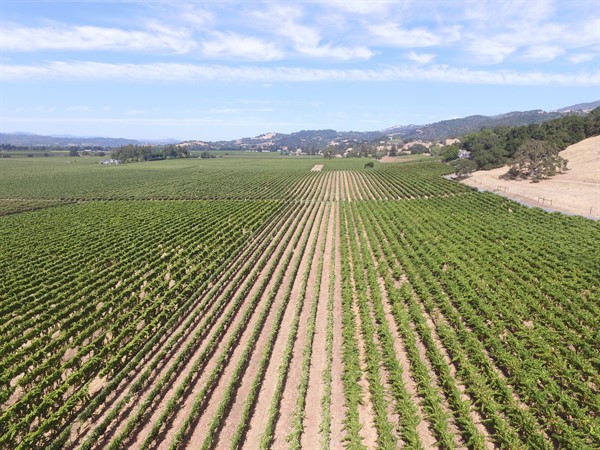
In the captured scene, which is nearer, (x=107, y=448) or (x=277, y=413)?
(x=107, y=448)

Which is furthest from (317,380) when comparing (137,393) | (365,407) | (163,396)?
(137,393)

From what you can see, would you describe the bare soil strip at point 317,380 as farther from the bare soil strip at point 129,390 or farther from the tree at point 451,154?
the tree at point 451,154

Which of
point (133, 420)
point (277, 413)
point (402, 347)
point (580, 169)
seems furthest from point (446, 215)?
point (580, 169)

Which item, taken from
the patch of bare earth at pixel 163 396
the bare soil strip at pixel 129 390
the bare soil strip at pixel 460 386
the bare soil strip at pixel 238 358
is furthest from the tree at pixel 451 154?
the patch of bare earth at pixel 163 396

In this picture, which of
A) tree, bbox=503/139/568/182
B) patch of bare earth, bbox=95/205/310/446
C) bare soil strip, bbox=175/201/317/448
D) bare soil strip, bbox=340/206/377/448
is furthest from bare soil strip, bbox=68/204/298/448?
tree, bbox=503/139/568/182

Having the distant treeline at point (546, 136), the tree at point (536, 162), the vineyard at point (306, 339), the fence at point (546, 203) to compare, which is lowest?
the vineyard at point (306, 339)

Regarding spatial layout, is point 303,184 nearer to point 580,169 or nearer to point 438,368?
point 580,169
